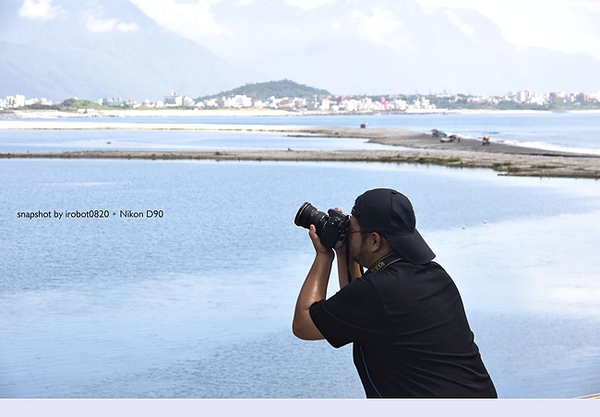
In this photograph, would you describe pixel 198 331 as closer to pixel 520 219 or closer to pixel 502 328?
pixel 502 328

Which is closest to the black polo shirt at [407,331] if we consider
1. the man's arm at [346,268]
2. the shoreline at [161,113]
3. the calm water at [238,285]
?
the man's arm at [346,268]

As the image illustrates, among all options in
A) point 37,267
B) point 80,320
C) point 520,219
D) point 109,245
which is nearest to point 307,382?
point 80,320

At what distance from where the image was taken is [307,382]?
6.42m

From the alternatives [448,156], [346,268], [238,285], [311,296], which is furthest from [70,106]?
[311,296]

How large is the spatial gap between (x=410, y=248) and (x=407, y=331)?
137 millimetres

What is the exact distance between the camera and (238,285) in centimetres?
1073

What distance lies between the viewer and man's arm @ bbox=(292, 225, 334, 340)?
180 centimetres

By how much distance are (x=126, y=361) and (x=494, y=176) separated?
16.5 metres

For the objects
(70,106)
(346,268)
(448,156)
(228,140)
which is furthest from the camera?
(70,106)

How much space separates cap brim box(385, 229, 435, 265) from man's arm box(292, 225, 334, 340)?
5.1 inches

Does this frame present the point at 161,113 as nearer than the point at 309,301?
No

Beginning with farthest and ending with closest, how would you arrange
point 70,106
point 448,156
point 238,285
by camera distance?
point 70,106 < point 448,156 < point 238,285

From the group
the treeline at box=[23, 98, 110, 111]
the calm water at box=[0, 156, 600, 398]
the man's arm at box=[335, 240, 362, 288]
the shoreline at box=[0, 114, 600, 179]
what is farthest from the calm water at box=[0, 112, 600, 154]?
the man's arm at box=[335, 240, 362, 288]

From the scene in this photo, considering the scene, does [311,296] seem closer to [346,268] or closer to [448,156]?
[346,268]
